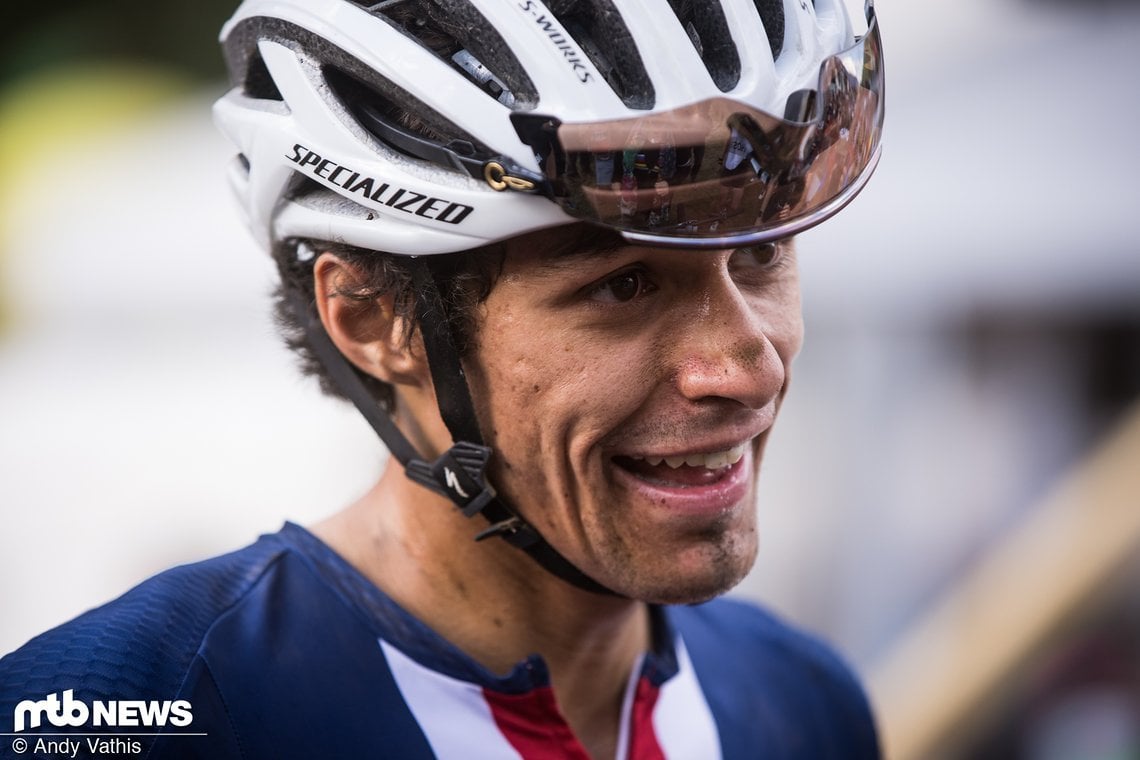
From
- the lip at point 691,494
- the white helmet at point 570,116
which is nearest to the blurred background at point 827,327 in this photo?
the white helmet at point 570,116

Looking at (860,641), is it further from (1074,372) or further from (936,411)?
(1074,372)

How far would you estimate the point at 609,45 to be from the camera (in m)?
1.94

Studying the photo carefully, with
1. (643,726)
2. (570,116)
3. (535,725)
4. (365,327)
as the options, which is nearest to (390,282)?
(365,327)

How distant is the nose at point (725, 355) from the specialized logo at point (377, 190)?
1.44 ft

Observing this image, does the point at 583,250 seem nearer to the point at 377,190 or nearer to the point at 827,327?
the point at 377,190

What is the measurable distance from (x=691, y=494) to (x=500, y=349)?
0.43m

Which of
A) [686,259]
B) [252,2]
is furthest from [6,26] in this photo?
[686,259]

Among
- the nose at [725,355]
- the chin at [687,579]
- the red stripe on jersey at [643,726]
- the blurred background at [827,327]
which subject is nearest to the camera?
the nose at [725,355]

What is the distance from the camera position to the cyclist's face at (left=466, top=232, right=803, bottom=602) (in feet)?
6.42

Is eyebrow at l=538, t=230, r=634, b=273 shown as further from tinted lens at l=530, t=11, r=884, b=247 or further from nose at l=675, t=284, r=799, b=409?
nose at l=675, t=284, r=799, b=409

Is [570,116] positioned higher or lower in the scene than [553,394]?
higher

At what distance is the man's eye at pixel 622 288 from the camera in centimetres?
198

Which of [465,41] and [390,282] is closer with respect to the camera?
[465,41]

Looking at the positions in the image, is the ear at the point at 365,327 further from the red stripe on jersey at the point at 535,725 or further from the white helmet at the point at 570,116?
the red stripe on jersey at the point at 535,725
